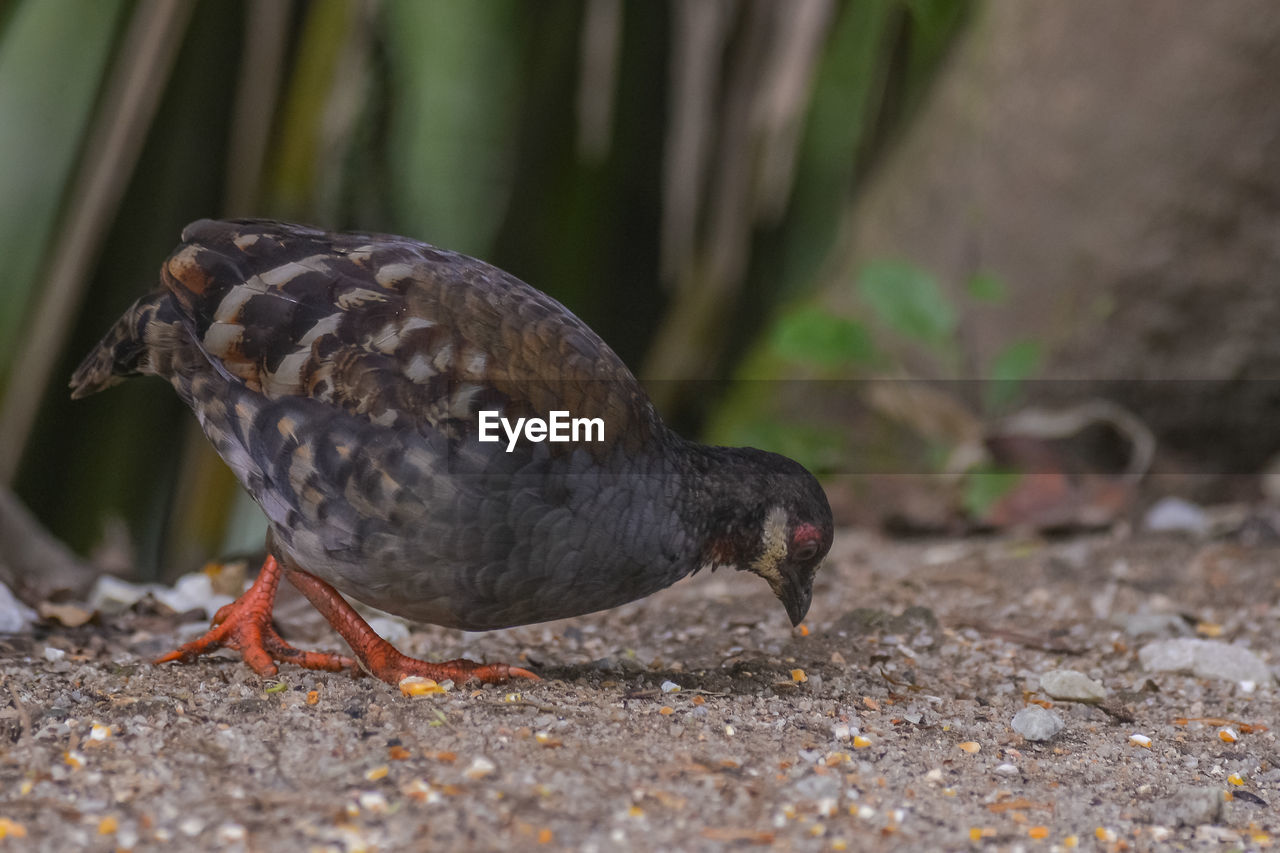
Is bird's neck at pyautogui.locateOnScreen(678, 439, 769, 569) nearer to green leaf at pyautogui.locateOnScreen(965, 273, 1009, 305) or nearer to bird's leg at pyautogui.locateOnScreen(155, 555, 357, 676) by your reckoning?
bird's leg at pyautogui.locateOnScreen(155, 555, 357, 676)

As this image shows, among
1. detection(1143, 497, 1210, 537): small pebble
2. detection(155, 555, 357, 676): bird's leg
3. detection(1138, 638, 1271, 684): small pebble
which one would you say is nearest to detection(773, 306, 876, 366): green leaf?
detection(1143, 497, 1210, 537): small pebble

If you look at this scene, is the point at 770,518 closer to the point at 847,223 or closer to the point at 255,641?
the point at 255,641

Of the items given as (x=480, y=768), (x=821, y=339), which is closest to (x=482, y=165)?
(x=821, y=339)

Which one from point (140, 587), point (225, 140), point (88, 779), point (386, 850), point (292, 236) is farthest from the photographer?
point (225, 140)

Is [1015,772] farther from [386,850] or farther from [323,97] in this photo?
[323,97]

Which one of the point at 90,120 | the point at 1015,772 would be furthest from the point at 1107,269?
the point at 90,120

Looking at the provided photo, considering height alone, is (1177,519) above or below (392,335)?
below

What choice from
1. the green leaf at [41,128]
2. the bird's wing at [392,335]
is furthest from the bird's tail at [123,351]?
the green leaf at [41,128]

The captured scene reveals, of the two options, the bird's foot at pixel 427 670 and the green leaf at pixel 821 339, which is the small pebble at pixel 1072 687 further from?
the green leaf at pixel 821 339
